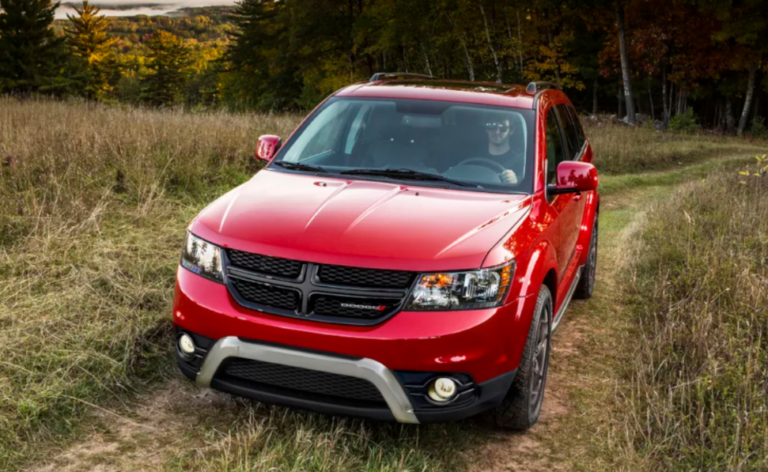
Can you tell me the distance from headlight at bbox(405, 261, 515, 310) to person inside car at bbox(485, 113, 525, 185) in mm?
1073

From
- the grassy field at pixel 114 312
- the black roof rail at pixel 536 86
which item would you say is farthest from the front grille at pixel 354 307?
the black roof rail at pixel 536 86

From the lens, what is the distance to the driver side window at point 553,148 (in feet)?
15.2

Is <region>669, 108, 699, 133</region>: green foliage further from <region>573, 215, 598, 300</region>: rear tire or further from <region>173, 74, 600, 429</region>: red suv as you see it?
<region>173, 74, 600, 429</region>: red suv

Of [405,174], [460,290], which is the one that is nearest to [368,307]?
[460,290]

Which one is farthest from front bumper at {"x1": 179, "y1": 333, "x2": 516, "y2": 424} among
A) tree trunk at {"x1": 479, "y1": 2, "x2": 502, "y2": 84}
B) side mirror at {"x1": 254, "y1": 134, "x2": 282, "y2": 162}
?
tree trunk at {"x1": 479, "y1": 2, "x2": 502, "y2": 84}

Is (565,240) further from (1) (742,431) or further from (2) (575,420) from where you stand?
(1) (742,431)

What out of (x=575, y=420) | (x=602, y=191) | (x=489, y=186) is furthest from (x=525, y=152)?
(x=602, y=191)

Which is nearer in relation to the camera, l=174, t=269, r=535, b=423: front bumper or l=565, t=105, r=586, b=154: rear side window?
l=174, t=269, r=535, b=423: front bumper

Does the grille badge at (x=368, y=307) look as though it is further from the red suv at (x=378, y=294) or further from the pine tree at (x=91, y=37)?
the pine tree at (x=91, y=37)

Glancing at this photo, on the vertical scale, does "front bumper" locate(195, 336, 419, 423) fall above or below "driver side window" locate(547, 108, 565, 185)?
below

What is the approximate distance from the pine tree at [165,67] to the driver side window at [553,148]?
77.0m

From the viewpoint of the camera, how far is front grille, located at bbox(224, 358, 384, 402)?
3242 millimetres

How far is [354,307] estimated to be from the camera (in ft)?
10.6

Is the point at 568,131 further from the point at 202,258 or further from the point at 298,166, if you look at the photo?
the point at 202,258
